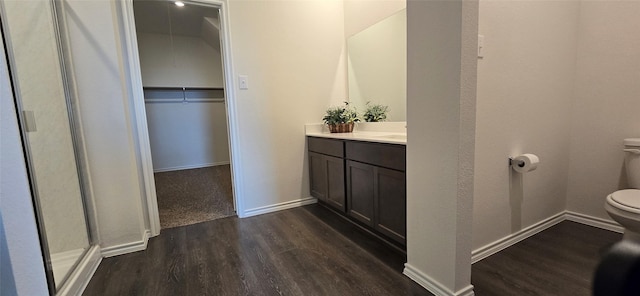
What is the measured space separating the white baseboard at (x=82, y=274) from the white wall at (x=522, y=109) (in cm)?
222

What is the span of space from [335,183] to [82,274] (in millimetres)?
1718

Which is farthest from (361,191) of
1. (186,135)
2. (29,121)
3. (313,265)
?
(186,135)

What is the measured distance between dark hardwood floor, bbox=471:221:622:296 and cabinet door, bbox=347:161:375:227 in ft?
2.29

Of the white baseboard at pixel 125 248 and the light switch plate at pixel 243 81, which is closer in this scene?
the white baseboard at pixel 125 248

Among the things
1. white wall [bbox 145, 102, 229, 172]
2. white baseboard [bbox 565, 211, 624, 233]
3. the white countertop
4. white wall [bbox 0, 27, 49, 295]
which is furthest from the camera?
white wall [bbox 145, 102, 229, 172]

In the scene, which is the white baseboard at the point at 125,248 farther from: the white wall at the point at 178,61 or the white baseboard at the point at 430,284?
the white wall at the point at 178,61

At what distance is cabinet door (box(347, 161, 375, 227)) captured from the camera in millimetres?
1800

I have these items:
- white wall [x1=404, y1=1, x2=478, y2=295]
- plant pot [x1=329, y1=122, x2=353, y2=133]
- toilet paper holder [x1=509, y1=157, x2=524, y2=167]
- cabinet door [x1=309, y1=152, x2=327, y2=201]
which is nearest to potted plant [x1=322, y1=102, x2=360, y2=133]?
plant pot [x1=329, y1=122, x2=353, y2=133]

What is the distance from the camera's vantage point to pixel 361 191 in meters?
1.91

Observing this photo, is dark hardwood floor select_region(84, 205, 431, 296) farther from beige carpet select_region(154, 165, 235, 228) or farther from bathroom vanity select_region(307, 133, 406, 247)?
beige carpet select_region(154, 165, 235, 228)

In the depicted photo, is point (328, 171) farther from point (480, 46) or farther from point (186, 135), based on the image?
point (186, 135)

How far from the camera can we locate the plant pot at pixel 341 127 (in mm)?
2504

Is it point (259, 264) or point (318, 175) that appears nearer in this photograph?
point (259, 264)

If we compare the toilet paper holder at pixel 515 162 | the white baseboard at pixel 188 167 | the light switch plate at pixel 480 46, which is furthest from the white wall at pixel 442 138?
the white baseboard at pixel 188 167
